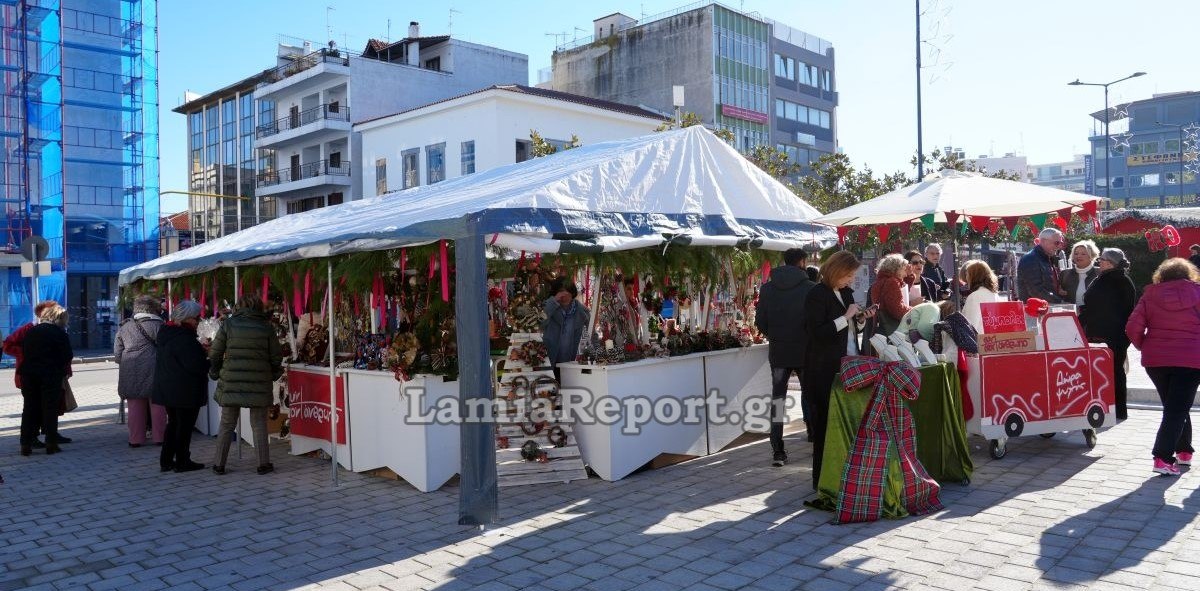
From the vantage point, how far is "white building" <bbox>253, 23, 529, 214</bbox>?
126 feet


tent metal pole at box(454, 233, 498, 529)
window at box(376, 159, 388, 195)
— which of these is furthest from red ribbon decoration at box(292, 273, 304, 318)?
window at box(376, 159, 388, 195)

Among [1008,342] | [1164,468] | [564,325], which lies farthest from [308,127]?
[1164,468]

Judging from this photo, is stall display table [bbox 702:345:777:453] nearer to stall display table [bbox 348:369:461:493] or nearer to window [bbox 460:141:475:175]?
stall display table [bbox 348:369:461:493]

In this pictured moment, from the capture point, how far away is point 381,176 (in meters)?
36.8

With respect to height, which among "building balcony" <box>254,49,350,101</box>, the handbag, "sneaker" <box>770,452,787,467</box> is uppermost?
"building balcony" <box>254,49,350,101</box>

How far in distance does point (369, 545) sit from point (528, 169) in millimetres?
4484

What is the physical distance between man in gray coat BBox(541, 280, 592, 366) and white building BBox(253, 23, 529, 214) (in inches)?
1240

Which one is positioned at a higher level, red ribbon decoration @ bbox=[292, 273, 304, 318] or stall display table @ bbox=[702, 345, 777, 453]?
red ribbon decoration @ bbox=[292, 273, 304, 318]

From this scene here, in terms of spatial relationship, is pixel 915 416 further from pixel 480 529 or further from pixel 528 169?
pixel 528 169

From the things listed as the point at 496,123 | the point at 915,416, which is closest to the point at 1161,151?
the point at 496,123

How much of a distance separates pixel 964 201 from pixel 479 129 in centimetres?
2574

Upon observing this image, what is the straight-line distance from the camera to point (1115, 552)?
4742 millimetres

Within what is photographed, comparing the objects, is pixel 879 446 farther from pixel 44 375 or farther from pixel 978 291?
pixel 44 375

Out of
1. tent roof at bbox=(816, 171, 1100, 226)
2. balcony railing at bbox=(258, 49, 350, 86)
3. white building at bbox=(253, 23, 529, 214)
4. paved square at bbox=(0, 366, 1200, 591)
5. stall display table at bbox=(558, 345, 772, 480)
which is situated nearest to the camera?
paved square at bbox=(0, 366, 1200, 591)
